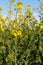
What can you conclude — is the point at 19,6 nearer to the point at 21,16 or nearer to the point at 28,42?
the point at 21,16

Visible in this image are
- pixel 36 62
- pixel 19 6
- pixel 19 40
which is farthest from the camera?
pixel 19 6

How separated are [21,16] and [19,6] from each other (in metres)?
0.19

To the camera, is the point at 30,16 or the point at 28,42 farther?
the point at 30,16

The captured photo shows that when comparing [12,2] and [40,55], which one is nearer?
[40,55]

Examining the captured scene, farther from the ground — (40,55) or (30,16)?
(30,16)

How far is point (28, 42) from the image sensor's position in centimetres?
440

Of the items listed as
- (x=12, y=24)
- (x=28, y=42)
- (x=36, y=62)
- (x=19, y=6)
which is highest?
(x=19, y=6)

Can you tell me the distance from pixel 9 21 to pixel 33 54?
99 cm

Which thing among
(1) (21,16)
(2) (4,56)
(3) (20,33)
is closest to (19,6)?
(1) (21,16)

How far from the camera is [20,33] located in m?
4.38

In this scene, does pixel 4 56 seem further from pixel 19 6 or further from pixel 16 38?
pixel 19 6

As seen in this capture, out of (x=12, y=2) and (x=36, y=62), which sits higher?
(x=12, y=2)

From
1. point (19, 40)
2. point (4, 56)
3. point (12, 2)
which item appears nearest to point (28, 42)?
point (19, 40)

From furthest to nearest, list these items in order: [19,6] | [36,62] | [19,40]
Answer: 1. [19,6]
2. [19,40]
3. [36,62]
